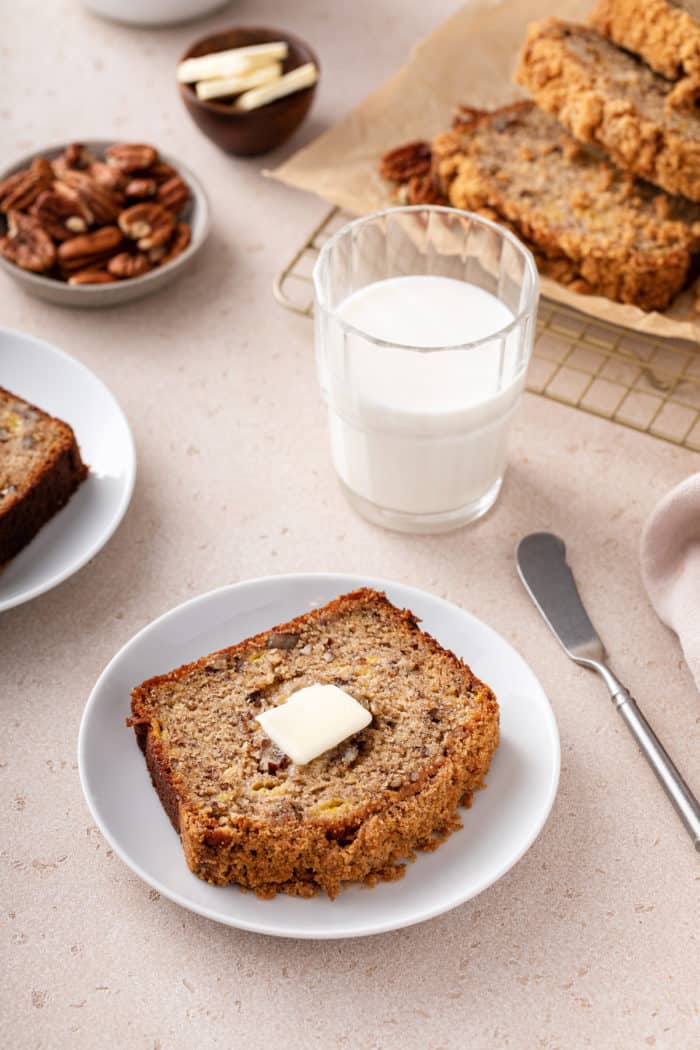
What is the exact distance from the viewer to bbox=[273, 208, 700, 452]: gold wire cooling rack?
204cm

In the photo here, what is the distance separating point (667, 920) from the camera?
1.42m

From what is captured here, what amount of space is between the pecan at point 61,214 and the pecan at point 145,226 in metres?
0.08

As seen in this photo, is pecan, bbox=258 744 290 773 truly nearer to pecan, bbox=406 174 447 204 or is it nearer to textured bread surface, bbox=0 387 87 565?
textured bread surface, bbox=0 387 87 565

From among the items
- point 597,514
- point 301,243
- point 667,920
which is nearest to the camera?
point 667,920

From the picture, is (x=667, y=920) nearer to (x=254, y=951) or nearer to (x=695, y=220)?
(x=254, y=951)

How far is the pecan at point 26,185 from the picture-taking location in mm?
2289

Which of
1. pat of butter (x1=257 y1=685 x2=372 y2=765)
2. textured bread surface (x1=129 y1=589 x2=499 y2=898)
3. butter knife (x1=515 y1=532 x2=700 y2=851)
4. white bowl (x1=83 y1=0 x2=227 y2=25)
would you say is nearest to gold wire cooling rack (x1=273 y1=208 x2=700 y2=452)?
butter knife (x1=515 y1=532 x2=700 y2=851)

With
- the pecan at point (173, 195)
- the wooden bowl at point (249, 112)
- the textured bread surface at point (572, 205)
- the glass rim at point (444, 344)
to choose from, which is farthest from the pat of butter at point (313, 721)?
the wooden bowl at point (249, 112)

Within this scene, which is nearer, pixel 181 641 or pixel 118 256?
pixel 181 641

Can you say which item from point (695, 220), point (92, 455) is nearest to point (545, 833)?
point (92, 455)

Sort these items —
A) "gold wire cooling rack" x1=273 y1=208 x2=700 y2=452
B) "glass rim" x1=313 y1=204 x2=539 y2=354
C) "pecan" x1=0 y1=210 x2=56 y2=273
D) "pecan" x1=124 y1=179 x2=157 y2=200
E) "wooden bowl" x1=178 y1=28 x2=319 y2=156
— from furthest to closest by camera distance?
"wooden bowl" x1=178 y1=28 x2=319 y2=156, "pecan" x1=124 y1=179 x2=157 y2=200, "pecan" x1=0 y1=210 x2=56 y2=273, "gold wire cooling rack" x1=273 y1=208 x2=700 y2=452, "glass rim" x1=313 y1=204 x2=539 y2=354

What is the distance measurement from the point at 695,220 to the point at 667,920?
4.62ft

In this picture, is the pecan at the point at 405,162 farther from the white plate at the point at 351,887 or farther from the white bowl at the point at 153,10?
the white plate at the point at 351,887

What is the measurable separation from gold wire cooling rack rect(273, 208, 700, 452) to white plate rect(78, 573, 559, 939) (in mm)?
584
